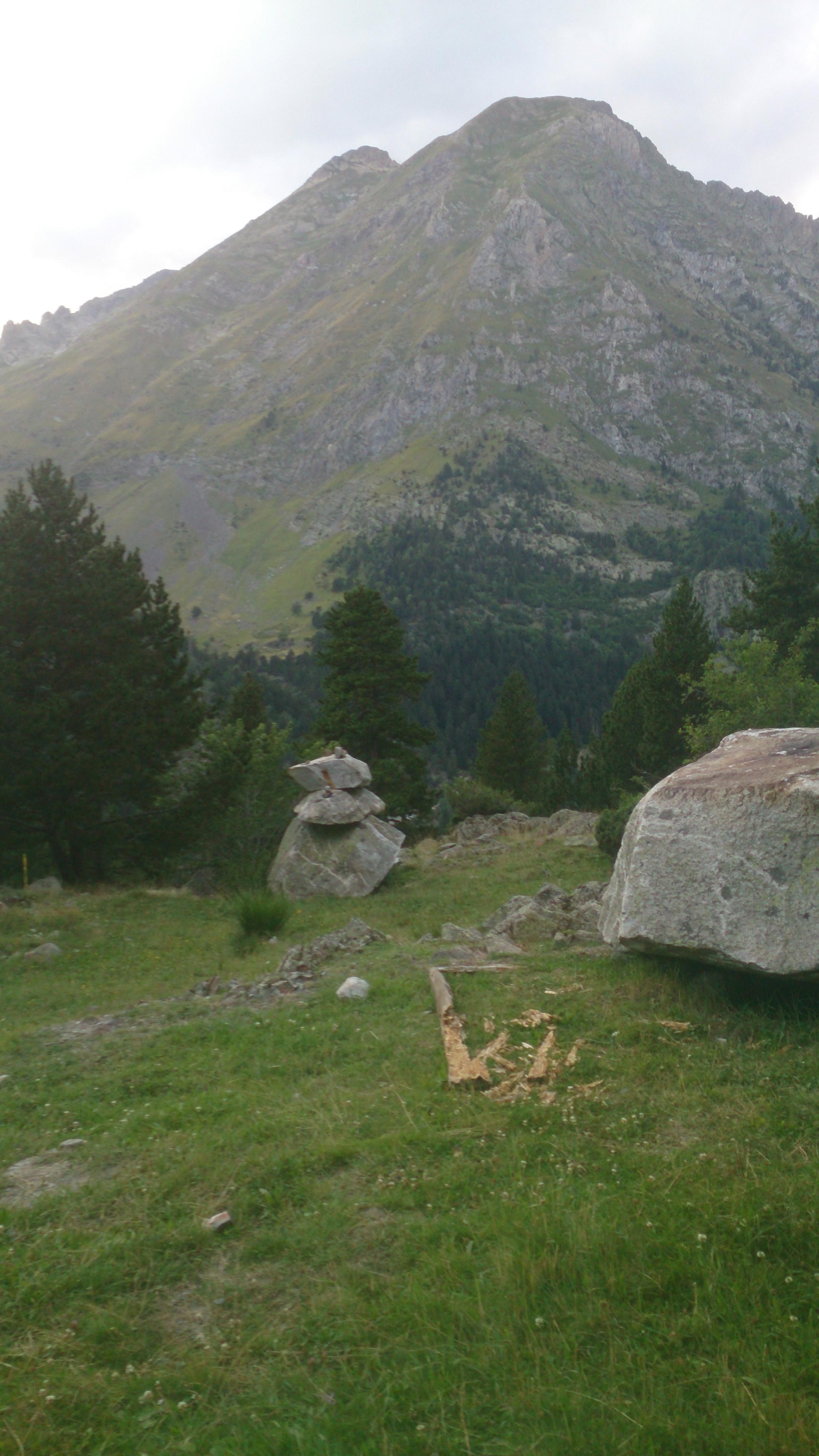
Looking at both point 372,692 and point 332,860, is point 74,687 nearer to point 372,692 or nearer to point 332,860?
point 332,860

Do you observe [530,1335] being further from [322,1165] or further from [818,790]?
[818,790]

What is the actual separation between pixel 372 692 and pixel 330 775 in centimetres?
1071

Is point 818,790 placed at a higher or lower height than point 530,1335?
higher

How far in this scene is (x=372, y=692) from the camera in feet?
107

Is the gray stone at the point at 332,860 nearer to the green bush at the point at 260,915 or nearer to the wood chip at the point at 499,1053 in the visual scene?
the green bush at the point at 260,915

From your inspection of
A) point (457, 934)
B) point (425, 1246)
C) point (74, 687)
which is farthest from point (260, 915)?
point (425, 1246)

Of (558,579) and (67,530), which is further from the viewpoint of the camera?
(558,579)

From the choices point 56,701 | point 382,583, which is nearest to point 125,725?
point 56,701

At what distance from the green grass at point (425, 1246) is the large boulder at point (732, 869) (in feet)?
2.36

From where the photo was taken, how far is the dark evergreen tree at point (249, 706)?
37.5 meters

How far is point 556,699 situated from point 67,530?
115 m

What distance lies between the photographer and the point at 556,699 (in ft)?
433

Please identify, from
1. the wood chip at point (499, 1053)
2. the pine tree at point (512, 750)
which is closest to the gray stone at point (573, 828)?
the wood chip at point (499, 1053)

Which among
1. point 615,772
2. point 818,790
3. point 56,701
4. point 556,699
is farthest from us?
point 556,699
